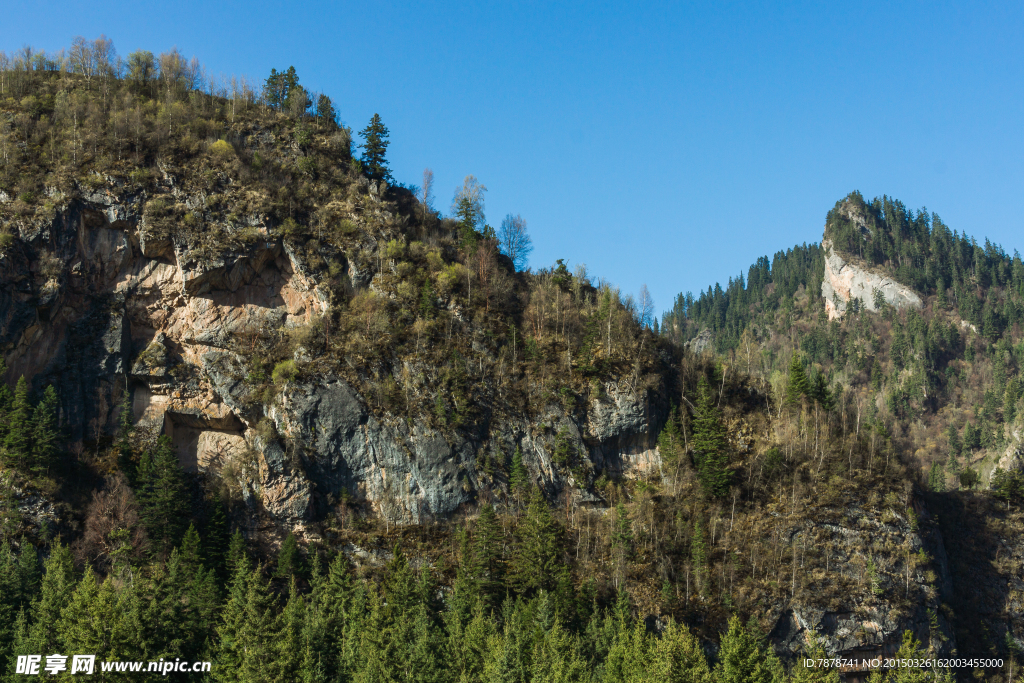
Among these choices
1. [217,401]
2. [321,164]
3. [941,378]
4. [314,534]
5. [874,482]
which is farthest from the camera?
[941,378]

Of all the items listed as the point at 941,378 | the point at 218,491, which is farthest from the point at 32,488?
the point at 941,378

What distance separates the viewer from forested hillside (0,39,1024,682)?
6347 cm

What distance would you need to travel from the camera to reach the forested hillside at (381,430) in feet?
208

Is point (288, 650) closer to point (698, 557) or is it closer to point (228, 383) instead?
point (228, 383)

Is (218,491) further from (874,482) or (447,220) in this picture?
(874,482)

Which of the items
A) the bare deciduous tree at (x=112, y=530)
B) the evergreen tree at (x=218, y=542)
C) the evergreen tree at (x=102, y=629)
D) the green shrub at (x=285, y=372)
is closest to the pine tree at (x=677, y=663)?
the evergreen tree at (x=102, y=629)

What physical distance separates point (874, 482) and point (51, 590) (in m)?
71.5

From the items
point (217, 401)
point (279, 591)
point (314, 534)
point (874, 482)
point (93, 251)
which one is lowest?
point (279, 591)

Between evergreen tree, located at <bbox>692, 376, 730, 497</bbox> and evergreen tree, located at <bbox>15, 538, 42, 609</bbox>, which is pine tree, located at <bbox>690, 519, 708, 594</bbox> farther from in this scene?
evergreen tree, located at <bbox>15, 538, 42, 609</bbox>

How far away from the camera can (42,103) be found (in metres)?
82.3

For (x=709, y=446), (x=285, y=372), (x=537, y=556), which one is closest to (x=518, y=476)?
(x=537, y=556)

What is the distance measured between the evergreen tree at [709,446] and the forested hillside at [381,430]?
282 millimetres

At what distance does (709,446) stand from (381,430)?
31906 millimetres

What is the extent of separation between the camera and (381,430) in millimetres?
73250
